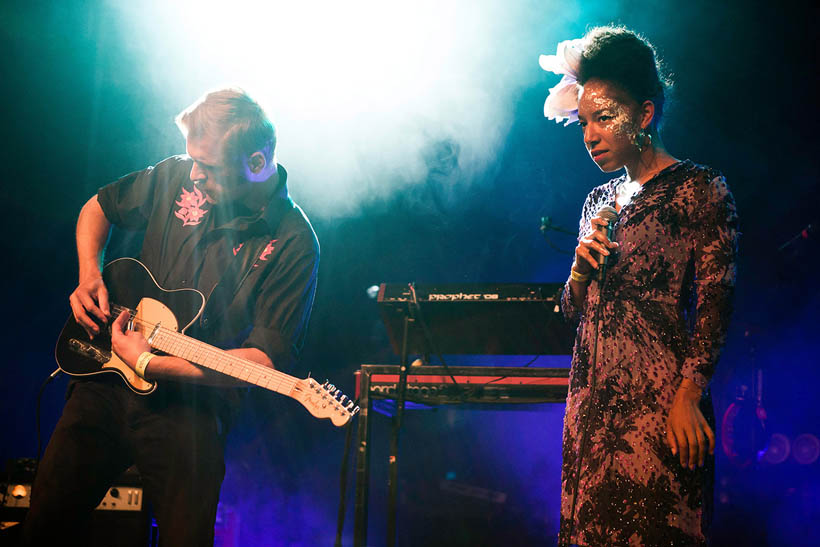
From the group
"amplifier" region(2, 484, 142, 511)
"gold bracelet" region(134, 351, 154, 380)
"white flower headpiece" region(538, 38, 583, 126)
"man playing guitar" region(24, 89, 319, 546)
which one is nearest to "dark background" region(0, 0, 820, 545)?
"amplifier" region(2, 484, 142, 511)

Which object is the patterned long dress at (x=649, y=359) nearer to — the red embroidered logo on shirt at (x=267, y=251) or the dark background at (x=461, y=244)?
the red embroidered logo on shirt at (x=267, y=251)

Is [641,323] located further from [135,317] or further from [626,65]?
[135,317]

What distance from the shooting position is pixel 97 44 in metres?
4.43

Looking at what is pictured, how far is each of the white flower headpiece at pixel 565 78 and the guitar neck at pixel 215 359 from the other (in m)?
1.44

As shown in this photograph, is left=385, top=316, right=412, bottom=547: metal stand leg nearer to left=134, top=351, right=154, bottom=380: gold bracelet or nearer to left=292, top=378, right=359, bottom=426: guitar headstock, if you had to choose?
left=292, top=378, right=359, bottom=426: guitar headstock

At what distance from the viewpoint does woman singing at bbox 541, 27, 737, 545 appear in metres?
1.47

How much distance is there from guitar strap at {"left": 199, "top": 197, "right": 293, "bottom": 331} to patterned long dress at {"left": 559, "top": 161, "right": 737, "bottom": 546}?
1.46m

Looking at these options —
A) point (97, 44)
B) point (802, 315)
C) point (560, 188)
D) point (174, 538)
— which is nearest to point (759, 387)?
point (802, 315)

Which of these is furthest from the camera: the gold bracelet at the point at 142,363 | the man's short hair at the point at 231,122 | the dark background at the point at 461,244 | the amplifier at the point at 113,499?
the dark background at the point at 461,244

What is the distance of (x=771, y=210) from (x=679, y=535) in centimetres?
415

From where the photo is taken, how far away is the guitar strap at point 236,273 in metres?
2.52

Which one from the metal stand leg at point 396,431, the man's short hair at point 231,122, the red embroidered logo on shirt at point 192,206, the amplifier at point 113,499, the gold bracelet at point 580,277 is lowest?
the amplifier at point 113,499

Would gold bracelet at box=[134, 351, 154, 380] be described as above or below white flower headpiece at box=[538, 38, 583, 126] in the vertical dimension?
below

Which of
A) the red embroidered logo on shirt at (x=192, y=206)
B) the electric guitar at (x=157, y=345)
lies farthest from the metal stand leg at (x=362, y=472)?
the red embroidered logo on shirt at (x=192, y=206)
